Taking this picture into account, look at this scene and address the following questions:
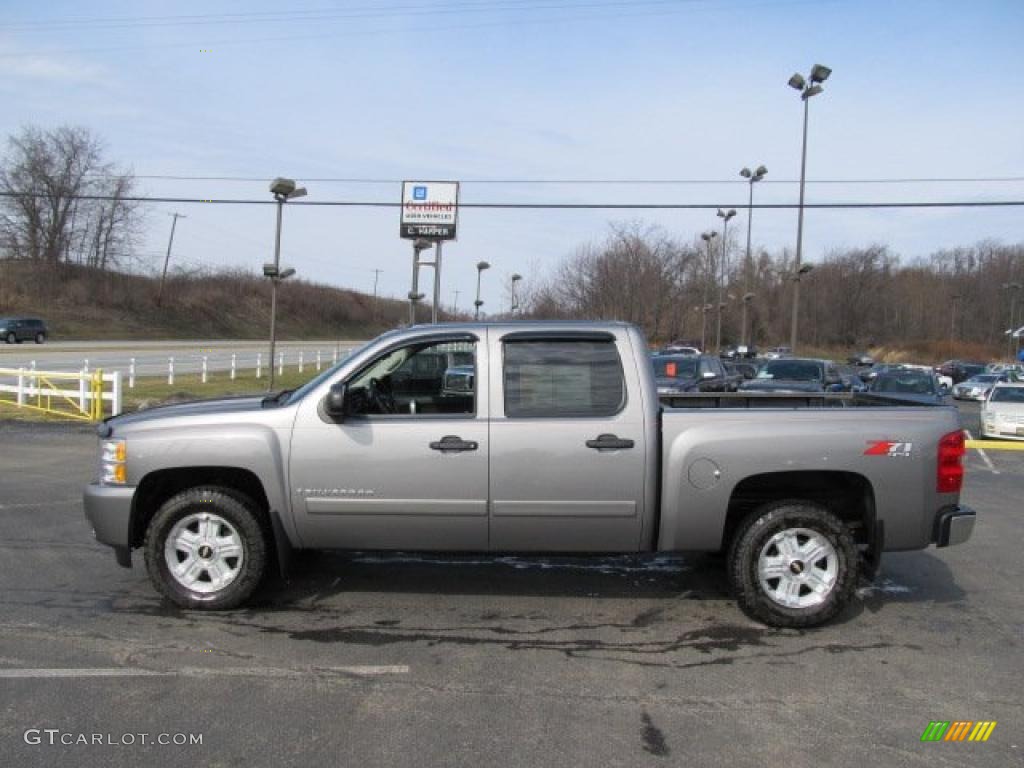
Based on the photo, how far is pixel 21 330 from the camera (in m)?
53.1

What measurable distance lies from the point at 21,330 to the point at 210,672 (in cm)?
5692

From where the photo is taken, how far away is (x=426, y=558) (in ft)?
22.4

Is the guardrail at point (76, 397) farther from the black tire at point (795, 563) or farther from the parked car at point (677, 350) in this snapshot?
the parked car at point (677, 350)

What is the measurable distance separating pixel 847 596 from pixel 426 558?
125 inches

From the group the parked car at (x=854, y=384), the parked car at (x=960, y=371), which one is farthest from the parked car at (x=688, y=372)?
the parked car at (x=960, y=371)

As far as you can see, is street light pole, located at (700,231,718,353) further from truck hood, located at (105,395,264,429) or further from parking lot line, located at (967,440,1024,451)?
truck hood, located at (105,395,264,429)

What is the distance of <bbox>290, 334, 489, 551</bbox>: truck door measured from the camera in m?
5.17

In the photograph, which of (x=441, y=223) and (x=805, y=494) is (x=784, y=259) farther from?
(x=805, y=494)

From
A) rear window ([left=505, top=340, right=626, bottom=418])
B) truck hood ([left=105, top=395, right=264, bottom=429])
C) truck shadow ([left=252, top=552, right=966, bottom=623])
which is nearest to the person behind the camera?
rear window ([left=505, top=340, right=626, bottom=418])

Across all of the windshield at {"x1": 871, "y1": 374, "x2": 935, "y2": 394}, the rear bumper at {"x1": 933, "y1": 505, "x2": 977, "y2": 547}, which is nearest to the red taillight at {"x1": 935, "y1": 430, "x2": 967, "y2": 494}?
the rear bumper at {"x1": 933, "y1": 505, "x2": 977, "y2": 547}

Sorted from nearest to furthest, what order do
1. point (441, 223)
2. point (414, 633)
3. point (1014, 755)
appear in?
point (1014, 755), point (414, 633), point (441, 223)

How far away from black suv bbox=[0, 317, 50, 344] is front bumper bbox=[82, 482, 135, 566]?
54894mm

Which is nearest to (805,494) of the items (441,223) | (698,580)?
(698,580)

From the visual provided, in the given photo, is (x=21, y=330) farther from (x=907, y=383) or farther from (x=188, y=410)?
(x=188, y=410)
